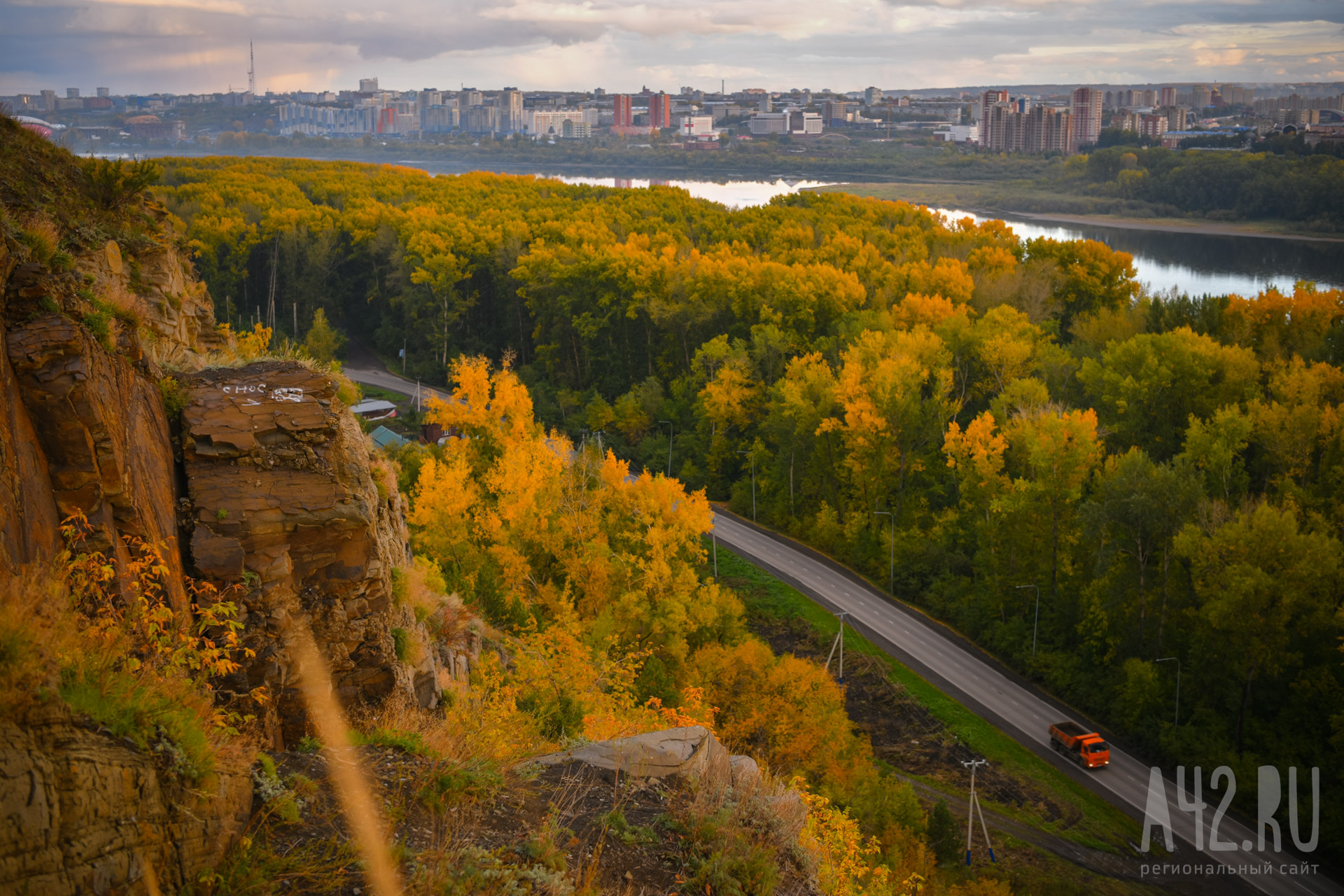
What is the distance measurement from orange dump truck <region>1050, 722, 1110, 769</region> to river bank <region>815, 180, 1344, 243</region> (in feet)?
240

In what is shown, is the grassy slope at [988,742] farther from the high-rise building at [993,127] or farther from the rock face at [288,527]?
the high-rise building at [993,127]

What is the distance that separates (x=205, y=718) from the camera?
843 cm

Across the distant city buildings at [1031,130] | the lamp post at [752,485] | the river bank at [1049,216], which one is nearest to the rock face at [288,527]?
the lamp post at [752,485]

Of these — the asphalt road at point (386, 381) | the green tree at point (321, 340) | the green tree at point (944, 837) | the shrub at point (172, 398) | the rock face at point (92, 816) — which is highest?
the shrub at point (172, 398)

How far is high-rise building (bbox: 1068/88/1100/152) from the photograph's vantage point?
17525cm

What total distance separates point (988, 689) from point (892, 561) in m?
9.75

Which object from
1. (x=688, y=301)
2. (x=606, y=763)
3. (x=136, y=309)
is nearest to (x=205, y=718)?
(x=606, y=763)

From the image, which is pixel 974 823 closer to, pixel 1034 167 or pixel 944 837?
pixel 944 837

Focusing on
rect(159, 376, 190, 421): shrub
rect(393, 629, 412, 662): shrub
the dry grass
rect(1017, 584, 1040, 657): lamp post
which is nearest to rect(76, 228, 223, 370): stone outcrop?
the dry grass

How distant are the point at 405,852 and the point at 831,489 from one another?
46986 millimetres

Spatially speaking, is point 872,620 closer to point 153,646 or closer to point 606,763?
point 606,763

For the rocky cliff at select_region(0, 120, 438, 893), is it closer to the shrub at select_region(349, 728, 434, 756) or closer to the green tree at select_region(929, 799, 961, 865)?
Result: the shrub at select_region(349, 728, 434, 756)

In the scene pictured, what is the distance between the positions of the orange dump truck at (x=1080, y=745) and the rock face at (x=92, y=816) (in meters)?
30.7

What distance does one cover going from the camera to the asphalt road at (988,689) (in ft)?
91.8
